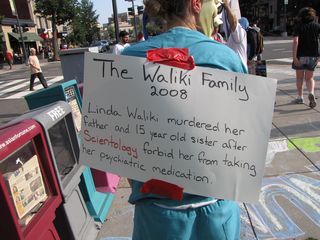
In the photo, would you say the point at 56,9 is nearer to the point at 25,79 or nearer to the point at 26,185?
the point at 25,79

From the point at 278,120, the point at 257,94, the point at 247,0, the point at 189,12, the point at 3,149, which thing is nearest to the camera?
the point at 257,94

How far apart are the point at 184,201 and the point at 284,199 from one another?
92.0 inches

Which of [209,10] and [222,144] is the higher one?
[209,10]

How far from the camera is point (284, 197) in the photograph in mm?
3617

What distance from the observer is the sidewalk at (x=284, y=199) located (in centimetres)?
314

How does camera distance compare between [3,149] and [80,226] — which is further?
[80,226]

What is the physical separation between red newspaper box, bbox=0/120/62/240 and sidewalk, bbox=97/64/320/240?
→ 99 cm

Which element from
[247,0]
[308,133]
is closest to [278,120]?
[308,133]

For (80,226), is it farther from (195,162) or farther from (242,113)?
(242,113)

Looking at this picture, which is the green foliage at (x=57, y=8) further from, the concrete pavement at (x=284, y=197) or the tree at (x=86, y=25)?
the concrete pavement at (x=284, y=197)

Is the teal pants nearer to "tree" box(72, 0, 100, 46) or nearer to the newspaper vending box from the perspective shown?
the newspaper vending box

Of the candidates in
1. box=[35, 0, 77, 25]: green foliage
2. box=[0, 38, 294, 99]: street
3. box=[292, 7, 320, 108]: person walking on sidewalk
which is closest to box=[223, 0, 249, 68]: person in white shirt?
Answer: box=[292, 7, 320, 108]: person walking on sidewalk

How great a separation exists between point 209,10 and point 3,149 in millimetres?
1192

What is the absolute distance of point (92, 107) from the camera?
5.19 ft
